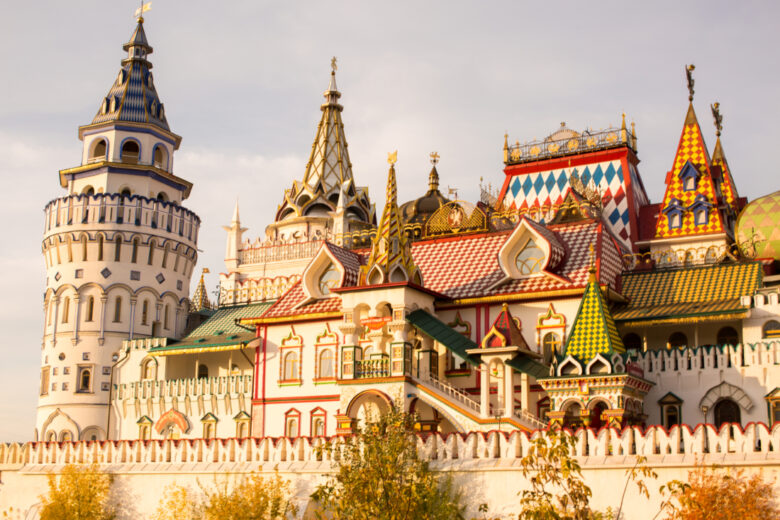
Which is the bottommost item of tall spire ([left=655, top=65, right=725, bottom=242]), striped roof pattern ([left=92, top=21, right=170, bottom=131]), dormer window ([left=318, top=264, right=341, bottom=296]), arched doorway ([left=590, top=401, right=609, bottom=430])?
arched doorway ([left=590, top=401, right=609, bottom=430])

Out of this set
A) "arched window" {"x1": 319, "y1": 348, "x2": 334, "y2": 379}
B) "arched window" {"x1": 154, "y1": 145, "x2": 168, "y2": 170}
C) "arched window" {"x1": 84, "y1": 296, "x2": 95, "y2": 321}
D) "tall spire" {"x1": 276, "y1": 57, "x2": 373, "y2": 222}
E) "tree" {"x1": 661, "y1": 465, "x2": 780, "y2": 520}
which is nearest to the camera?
"tree" {"x1": 661, "y1": 465, "x2": 780, "y2": 520}

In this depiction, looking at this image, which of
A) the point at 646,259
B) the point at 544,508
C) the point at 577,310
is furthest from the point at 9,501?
the point at 646,259

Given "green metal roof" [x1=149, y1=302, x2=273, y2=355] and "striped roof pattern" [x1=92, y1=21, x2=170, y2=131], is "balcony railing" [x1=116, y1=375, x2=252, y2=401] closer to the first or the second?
"green metal roof" [x1=149, y1=302, x2=273, y2=355]

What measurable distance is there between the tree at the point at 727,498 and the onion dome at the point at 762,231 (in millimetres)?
15324

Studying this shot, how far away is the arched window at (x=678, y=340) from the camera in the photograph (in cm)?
3588

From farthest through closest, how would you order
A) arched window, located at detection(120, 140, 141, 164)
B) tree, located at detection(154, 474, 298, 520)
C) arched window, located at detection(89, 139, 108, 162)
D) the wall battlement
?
1. arched window, located at detection(89, 139, 108, 162)
2. arched window, located at detection(120, 140, 141, 164)
3. tree, located at detection(154, 474, 298, 520)
4. the wall battlement

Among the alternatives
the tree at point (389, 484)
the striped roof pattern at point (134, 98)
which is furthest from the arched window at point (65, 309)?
the tree at point (389, 484)

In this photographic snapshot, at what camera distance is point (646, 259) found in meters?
43.3

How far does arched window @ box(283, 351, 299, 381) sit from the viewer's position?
40.3 metres

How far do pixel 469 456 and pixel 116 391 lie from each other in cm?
2301

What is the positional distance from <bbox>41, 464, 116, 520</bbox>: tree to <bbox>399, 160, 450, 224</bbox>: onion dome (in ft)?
87.5

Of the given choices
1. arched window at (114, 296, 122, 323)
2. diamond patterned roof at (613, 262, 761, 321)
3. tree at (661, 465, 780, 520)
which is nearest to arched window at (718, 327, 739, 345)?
diamond patterned roof at (613, 262, 761, 321)

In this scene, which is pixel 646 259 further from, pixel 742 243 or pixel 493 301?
pixel 493 301

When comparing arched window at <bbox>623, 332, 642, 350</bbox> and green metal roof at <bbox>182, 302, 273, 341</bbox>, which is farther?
green metal roof at <bbox>182, 302, 273, 341</bbox>
